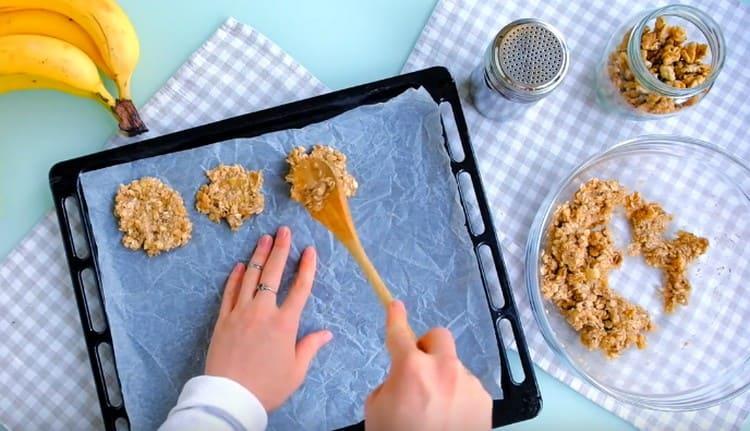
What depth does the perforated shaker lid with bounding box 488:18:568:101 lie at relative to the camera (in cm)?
79

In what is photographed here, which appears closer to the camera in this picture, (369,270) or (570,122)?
(369,270)

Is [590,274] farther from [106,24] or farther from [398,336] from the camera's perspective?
[106,24]

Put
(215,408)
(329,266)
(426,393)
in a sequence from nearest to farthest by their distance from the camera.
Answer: (426,393) → (215,408) → (329,266)

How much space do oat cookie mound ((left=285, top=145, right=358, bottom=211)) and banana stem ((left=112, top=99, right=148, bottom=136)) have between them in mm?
171

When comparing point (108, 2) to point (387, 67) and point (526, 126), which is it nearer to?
point (387, 67)

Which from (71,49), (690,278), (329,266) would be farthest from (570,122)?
(71,49)

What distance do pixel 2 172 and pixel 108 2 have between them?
235 millimetres

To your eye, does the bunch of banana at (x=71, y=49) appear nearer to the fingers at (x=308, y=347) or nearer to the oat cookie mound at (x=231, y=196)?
the oat cookie mound at (x=231, y=196)

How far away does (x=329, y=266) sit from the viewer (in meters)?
0.82

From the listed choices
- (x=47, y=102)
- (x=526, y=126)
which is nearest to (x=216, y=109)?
(x=47, y=102)

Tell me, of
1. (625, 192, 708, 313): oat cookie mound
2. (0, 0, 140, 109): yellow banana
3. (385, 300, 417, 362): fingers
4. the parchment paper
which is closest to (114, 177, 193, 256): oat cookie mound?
the parchment paper

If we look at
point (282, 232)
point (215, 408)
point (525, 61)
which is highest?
point (525, 61)

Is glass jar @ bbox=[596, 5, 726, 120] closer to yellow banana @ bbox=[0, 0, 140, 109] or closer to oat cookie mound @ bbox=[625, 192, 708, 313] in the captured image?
oat cookie mound @ bbox=[625, 192, 708, 313]

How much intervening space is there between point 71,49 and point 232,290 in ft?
1.03
